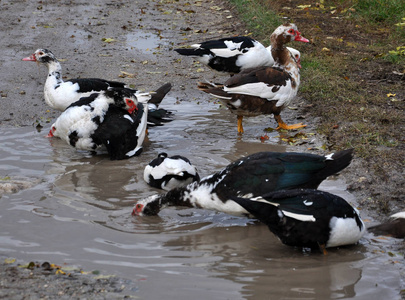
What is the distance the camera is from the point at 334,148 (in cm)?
642

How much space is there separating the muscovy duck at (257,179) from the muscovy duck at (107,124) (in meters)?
1.68

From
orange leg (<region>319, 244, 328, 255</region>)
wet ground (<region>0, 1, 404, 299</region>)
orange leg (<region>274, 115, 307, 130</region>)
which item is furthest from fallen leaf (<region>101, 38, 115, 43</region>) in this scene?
orange leg (<region>319, 244, 328, 255</region>)

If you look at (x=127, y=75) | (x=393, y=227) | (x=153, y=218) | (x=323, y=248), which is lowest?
(x=153, y=218)

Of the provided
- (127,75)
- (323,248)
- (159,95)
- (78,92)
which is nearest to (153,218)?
(323,248)

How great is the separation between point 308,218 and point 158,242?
113cm

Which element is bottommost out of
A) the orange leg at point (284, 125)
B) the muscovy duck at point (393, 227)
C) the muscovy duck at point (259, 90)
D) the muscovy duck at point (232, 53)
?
the muscovy duck at point (393, 227)

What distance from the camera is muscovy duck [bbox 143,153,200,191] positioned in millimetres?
5789

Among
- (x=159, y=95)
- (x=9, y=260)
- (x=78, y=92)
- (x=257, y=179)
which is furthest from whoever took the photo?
(x=159, y=95)

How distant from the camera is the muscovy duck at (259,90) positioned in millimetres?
7059

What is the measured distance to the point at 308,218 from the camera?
4.35 meters

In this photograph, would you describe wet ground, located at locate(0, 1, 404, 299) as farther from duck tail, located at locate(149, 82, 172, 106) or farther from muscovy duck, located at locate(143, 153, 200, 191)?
duck tail, located at locate(149, 82, 172, 106)

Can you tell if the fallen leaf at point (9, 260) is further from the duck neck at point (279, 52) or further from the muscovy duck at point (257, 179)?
the duck neck at point (279, 52)

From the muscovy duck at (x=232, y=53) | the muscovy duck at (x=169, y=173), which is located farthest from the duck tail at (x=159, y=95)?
the muscovy duck at (x=169, y=173)

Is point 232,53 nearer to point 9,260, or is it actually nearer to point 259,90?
point 259,90
